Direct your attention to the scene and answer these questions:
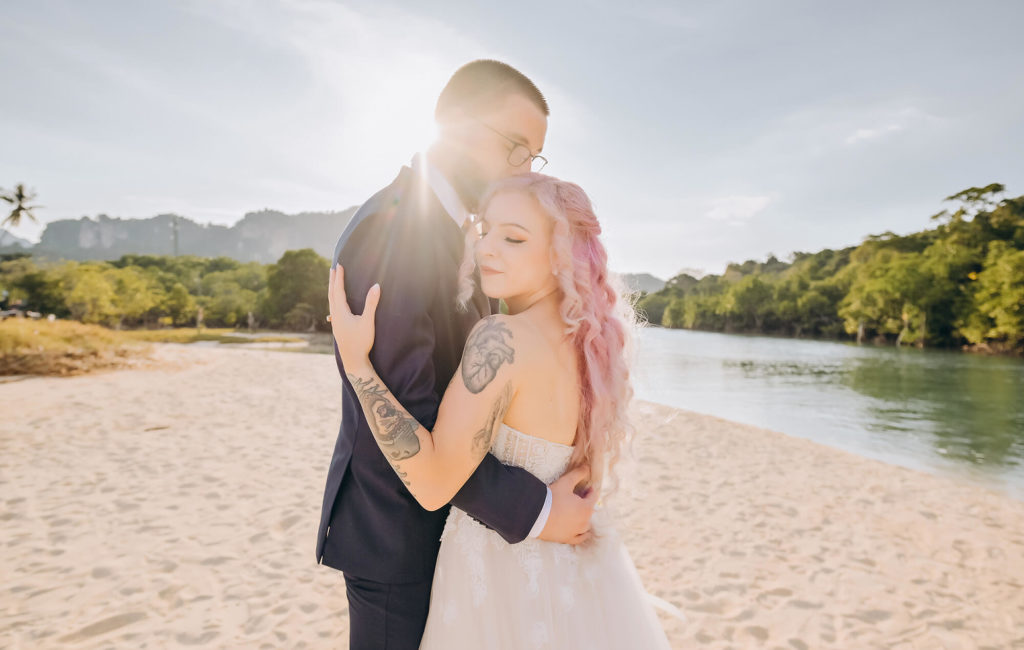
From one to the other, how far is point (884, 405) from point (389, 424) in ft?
71.2

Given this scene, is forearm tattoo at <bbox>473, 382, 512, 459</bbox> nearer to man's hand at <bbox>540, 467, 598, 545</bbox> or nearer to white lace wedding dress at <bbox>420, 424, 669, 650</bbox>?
white lace wedding dress at <bbox>420, 424, 669, 650</bbox>

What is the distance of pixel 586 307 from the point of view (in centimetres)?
148

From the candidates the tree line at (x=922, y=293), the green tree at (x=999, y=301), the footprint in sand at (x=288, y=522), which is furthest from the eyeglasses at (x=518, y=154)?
the green tree at (x=999, y=301)

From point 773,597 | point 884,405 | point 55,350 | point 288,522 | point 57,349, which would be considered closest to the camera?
point 773,597

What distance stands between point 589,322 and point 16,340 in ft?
65.2

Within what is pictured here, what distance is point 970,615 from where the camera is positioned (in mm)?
4250

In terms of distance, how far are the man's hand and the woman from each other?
0.04 meters

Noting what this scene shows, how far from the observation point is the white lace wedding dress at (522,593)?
1418 mm

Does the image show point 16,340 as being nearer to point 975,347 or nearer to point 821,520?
point 821,520

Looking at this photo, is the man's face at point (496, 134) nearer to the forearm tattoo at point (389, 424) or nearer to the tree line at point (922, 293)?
the forearm tattoo at point (389, 424)

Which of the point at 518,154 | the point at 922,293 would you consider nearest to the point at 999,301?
the point at 922,293

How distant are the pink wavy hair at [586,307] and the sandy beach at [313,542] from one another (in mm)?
303

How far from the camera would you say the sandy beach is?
12.2ft

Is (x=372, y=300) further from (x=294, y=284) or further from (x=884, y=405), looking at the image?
(x=294, y=284)
